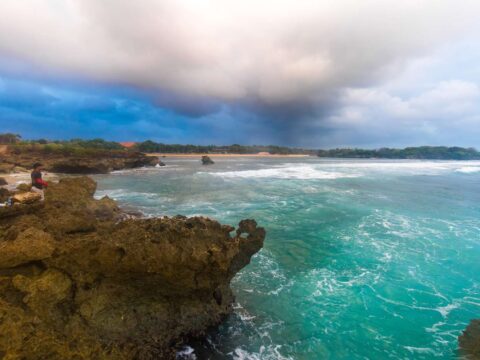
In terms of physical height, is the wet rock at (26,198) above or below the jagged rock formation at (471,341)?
above

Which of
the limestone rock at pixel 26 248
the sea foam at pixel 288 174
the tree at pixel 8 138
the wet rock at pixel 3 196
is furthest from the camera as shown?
the tree at pixel 8 138

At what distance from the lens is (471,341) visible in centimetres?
553

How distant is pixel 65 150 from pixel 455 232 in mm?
65890

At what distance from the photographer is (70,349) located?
3.46m

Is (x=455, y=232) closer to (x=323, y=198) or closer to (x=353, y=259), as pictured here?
(x=353, y=259)

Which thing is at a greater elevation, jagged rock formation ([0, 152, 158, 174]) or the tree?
the tree

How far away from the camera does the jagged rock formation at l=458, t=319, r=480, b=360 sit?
5336 mm

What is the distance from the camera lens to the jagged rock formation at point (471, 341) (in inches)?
210

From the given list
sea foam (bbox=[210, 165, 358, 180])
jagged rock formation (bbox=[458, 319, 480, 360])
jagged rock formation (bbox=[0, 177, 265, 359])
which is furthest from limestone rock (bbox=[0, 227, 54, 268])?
sea foam (bbox=[210, 165, 358, 180])

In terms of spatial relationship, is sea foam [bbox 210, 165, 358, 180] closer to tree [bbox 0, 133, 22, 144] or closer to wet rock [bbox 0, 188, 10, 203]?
wet rock [bbox 0, 188, 10, 203]

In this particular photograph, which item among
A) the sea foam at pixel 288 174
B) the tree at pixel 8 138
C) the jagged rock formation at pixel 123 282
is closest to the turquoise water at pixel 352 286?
the jagged rock formation at pixel 123 282

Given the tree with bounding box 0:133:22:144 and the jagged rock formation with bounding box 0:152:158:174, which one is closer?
the jagged rock formation with bounding box 0:152:158:174

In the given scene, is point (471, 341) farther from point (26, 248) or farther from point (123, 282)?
point (26, 248)

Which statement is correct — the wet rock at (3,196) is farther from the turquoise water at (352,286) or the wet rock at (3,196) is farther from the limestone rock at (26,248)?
the limestone rock at (26,248)
